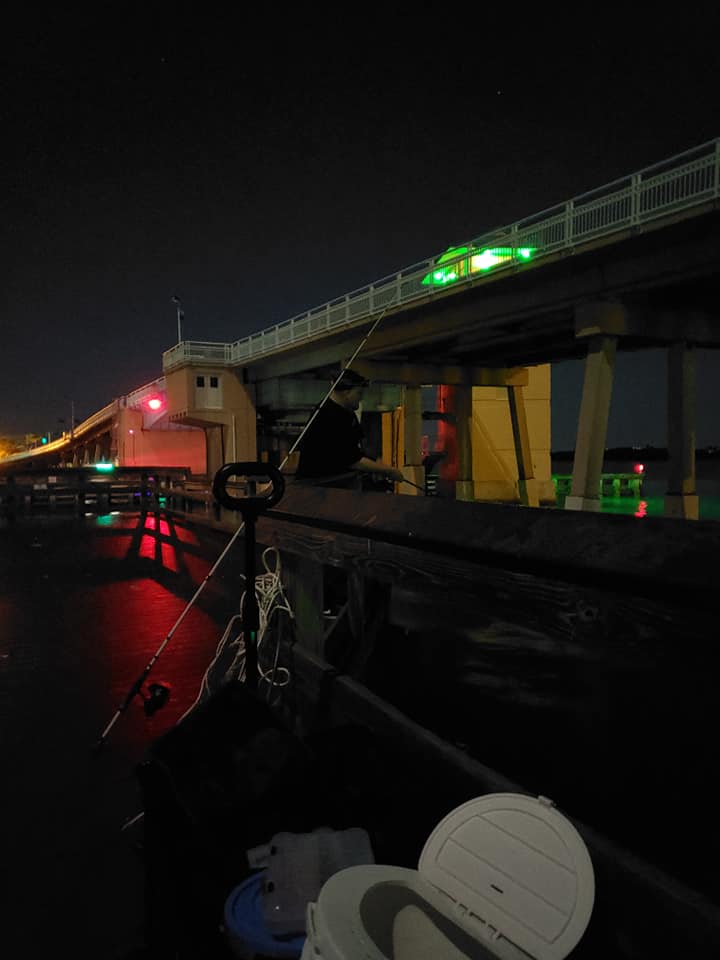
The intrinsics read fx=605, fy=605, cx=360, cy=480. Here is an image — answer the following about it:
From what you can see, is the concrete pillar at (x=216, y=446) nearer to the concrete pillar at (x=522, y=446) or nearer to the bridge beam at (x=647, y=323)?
the concrete pillar at (x=522, y=446)

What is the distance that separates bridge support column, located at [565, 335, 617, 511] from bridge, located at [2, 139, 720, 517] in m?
0.04

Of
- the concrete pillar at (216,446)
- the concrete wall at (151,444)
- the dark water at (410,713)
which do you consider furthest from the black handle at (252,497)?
the concrete wall at (151,444)

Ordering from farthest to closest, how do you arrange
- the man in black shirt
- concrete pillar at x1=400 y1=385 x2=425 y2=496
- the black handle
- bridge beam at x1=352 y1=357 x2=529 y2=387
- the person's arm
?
concrete pillar at x1=400 y1=385 x2=425 y2=496 → bridge beam at x1=352 y1=357 x2=529 y2=387 → the man in black shirt → the person's arm → the black handle

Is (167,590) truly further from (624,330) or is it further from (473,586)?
(624,330)

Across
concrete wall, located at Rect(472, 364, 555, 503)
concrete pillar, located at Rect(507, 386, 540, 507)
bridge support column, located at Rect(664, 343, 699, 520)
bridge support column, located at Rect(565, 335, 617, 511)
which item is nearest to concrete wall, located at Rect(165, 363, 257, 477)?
concrete wall, located at Rect(472, 364, 555, 503)

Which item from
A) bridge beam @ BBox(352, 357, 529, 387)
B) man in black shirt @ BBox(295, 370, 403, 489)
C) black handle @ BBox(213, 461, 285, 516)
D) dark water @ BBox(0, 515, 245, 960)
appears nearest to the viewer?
dark water @ BBox(0, 515, 245, 960)

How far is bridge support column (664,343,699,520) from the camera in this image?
19188 mm

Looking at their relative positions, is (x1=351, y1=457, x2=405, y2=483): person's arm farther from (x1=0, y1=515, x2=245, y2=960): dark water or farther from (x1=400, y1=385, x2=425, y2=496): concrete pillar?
(x1=400, y1=385, x2=425, y2=496): concrete pillar

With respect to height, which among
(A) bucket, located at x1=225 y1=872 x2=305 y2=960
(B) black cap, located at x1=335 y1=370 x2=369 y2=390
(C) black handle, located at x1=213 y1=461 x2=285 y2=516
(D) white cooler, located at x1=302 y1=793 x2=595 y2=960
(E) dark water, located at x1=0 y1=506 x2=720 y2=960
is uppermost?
(B) black cap, located at x1=335 y1=370 x2=369 y2=390

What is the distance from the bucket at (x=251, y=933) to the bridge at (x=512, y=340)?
15.4 ft

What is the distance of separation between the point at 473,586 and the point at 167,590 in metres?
6.81

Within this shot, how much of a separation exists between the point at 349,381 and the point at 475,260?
17557 millimetres

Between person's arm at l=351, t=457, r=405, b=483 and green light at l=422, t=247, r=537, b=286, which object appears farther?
green light at l=422, t=247, r=537, b=286

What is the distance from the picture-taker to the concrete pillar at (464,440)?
30.2m
